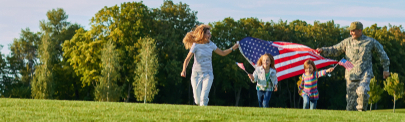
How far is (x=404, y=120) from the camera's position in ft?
25.6

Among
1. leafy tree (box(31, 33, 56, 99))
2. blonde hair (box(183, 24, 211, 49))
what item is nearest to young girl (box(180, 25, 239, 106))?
blonde hair (box(183, 24, 211, 49))

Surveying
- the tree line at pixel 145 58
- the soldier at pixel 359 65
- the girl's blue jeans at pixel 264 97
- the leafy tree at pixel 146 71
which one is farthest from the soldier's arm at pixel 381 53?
the leafy tree at pixel 146 71

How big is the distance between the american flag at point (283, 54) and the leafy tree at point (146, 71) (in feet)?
93.0

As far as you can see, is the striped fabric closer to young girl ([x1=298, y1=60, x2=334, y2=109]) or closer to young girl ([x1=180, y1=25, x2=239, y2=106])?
young girl ([x1=298, y1=60, x2=334, y2=109])

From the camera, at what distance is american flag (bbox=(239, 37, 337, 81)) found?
13297mm

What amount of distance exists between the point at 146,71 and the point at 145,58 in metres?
1.35

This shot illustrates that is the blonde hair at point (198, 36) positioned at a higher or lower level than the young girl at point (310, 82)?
higher

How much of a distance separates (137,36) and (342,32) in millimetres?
30427

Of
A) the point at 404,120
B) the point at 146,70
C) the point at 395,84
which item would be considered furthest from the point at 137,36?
the point at 404,120

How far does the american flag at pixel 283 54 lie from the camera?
13.3 m

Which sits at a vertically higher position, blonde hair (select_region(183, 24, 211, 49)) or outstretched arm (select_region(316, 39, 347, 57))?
blonde hair (select_region(183, 24, 211, 49))

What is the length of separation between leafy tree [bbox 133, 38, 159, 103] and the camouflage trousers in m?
32.2

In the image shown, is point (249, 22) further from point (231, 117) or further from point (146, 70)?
point (231, 117)

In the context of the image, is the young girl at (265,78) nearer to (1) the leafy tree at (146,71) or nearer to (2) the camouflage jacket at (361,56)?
(2) the camouflage jacket at (361,56)
